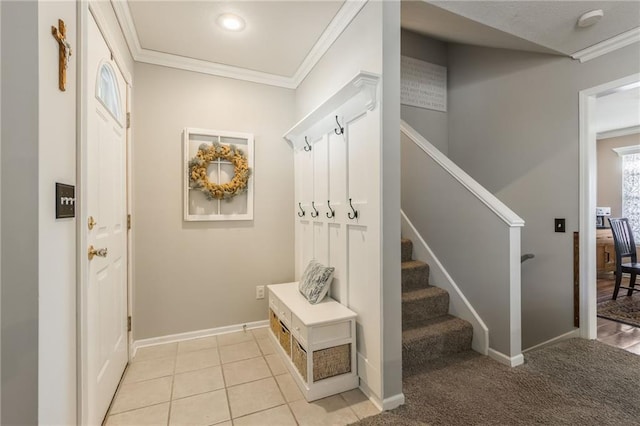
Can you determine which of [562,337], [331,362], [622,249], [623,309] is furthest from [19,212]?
[622,249]

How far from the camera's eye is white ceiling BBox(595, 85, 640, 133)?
3778 mm

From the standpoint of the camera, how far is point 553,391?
1813 millimetres

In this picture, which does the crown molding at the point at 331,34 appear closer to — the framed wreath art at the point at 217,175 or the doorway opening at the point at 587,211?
the framed wreath art at the point at 217,175

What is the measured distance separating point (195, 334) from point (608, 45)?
425 cm

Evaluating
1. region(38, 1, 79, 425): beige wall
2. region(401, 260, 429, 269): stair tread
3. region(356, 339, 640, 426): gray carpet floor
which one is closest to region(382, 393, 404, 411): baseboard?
region(356, 339, 640, 426): gray carpet floor

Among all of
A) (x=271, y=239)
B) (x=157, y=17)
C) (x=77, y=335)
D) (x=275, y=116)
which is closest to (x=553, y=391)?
(x=271, y=239)

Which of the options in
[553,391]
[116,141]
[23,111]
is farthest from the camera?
[116,141]

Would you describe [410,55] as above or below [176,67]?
above

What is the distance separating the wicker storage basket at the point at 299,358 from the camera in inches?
72.9

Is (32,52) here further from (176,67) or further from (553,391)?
(553,391)

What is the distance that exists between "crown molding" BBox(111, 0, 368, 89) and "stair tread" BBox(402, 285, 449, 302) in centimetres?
212

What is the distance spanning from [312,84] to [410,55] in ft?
5.04

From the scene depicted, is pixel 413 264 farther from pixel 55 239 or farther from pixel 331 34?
pixel 55 239

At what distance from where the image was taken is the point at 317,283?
7.27ft
